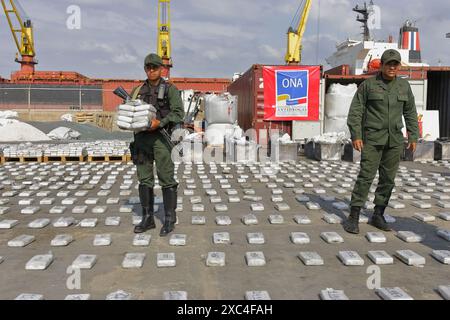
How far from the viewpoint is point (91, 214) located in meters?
4.68

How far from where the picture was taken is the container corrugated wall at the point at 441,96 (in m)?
14.2

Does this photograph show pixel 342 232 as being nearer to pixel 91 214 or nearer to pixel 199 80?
pixel 91 214

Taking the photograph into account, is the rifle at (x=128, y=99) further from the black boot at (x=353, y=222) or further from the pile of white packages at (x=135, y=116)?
the black boot at (x=353, y=222)

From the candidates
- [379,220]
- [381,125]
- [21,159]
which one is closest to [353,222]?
[379,220]

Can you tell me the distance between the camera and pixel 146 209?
155 inches

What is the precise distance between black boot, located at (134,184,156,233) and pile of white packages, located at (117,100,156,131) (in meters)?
0.76

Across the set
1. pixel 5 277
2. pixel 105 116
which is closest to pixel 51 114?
pixel 105 116

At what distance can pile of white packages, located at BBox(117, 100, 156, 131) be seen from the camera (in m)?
3.38

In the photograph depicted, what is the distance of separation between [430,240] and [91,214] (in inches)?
154

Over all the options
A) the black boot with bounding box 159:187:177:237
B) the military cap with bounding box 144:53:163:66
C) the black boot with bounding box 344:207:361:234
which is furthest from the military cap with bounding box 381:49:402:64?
the black boot with bounding box 159:187:177:237

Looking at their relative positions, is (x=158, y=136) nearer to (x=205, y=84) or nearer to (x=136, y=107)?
(x=136, y=107)

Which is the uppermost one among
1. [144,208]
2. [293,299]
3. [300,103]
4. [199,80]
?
[199,80]

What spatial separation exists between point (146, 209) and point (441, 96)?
48.0 ft

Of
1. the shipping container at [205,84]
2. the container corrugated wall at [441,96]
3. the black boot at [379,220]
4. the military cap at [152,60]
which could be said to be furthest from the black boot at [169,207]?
the shipping container at [205,84]
